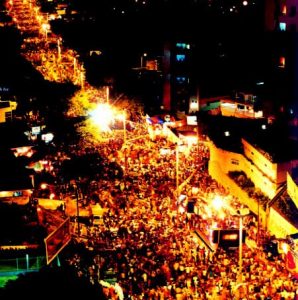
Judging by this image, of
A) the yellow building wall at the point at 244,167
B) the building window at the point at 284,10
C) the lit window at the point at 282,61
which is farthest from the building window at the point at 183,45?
the yellow building wall at the point at 244,167

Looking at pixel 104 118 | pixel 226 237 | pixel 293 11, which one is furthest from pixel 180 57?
pixel 226 237

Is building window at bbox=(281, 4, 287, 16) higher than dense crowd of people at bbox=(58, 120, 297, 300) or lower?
higher

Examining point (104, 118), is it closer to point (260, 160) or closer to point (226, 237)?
point (260, 160)

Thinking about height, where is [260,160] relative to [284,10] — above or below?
below

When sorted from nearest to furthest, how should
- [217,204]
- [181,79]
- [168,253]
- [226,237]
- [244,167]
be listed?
[226,237] → [168,253] → [217,204] → [244,167] → [181,79]

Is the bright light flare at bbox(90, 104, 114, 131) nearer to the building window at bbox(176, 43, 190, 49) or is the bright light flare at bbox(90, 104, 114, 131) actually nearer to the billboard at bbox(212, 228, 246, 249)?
the building window at bbox(176, 43, 190, 49)

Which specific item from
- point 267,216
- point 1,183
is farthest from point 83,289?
point 267,216

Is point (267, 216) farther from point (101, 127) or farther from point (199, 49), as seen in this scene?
point (199, 49)

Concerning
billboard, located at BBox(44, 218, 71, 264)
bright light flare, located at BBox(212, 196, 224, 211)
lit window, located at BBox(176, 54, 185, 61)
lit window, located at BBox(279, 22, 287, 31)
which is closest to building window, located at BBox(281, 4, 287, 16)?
lit window, located at BBox(279, 22, 287, 31)
